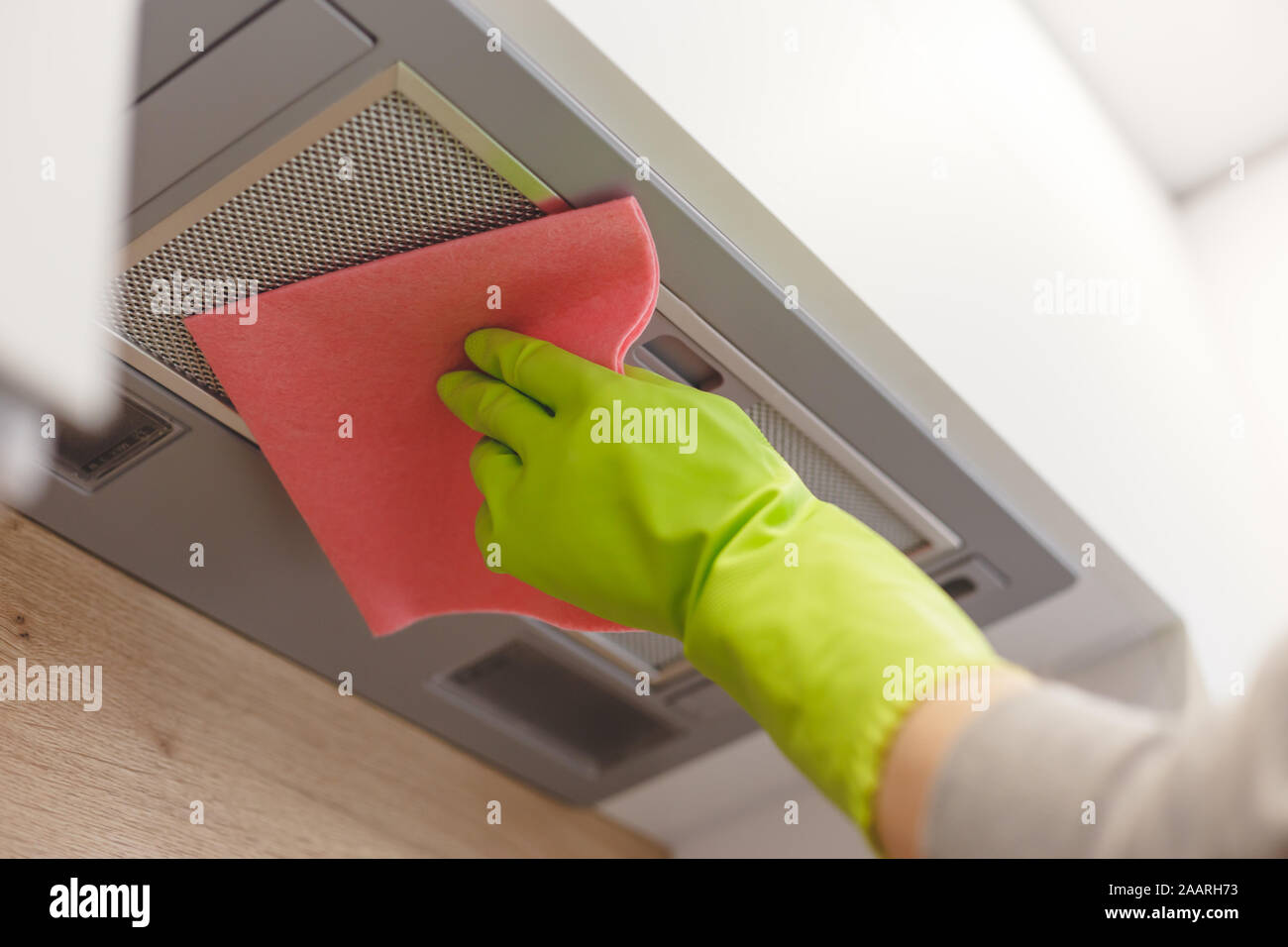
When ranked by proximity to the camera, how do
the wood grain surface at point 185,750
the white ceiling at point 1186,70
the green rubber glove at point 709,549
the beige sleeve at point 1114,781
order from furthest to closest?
1. the white ceiling at point 1186,70
2. the wood grain surface at point 185,750
3. the green rubber glove at point 709,549
4. the beige sleeve at point 1114,781

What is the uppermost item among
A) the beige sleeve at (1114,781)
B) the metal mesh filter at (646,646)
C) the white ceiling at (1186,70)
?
the white ceiling at (1186,70)

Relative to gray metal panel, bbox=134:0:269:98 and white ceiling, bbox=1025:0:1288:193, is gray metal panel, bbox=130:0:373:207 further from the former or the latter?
white ceiling, bbox=1025:0:1288:193

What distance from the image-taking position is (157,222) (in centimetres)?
58

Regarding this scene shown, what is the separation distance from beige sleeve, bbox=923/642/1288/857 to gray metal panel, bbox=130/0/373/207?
405 mm

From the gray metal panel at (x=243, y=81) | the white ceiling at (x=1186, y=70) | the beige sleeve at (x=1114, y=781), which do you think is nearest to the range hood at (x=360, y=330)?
the gray metal panel at (x=243, y=81)

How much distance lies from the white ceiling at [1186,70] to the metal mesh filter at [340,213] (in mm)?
839

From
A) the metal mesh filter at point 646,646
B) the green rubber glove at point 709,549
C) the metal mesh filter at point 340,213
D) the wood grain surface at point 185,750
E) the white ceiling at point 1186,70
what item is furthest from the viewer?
the white ceiling at point 1186,70

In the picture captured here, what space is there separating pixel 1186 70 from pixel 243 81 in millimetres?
1079

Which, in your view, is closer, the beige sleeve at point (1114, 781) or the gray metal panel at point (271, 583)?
the beige sleeve at point (1114, 781)

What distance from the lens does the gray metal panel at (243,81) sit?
51cm

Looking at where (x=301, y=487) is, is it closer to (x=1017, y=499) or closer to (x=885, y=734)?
(x=885, y=734)

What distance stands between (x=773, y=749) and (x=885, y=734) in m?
0.66

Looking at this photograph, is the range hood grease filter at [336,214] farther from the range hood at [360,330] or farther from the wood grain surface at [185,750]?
the wood grain surface at [185,750]
